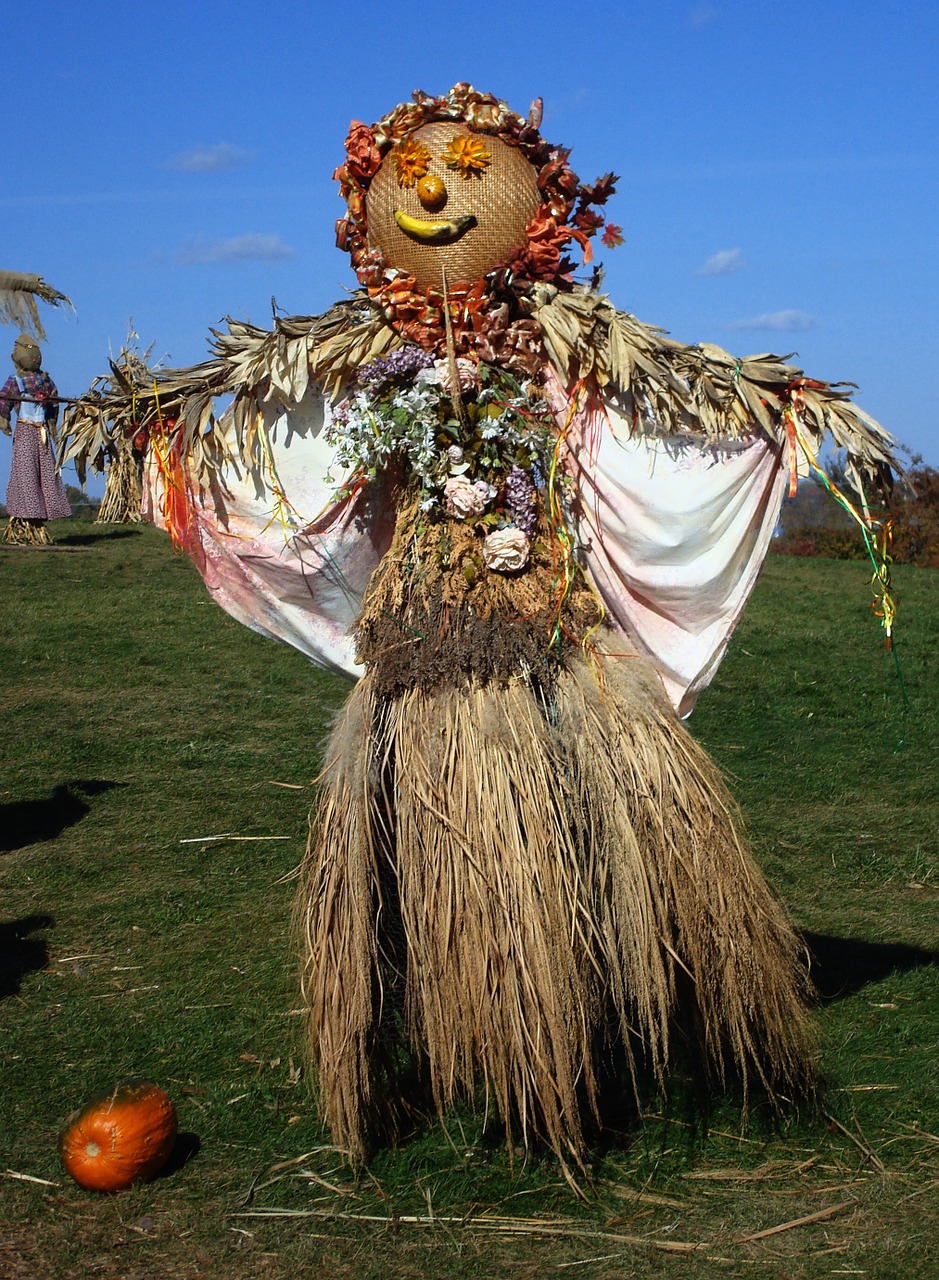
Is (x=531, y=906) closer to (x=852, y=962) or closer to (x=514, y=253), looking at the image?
(x=514, y=253)

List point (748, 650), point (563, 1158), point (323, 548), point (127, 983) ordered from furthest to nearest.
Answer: point (748, 650) → point (127, 983) → point (323, 548) → point (563, 1158)

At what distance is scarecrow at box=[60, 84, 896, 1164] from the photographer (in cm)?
351

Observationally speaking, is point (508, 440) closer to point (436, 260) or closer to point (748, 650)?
point (436, 260)

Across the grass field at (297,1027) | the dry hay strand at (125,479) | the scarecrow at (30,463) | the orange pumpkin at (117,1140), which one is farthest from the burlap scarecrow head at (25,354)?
the orange pumpkin at (117,1140)

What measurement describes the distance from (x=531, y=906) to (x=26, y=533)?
11.3 meters

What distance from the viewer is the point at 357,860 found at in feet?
11.9

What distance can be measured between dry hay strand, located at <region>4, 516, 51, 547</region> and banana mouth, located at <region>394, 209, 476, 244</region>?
1070cm

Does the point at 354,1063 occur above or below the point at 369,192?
below

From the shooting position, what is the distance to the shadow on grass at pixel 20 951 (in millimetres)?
4832

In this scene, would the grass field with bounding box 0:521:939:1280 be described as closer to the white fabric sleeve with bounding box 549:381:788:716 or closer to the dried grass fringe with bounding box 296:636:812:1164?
the dried grass fringe with bounding box 296:636:812:1164

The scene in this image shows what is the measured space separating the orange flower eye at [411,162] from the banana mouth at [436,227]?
0.32ft

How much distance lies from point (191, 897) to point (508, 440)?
2967mm

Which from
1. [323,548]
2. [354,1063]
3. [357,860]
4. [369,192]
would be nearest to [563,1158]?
[354,1063]

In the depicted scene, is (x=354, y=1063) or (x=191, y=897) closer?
(x=354, y=1063)
